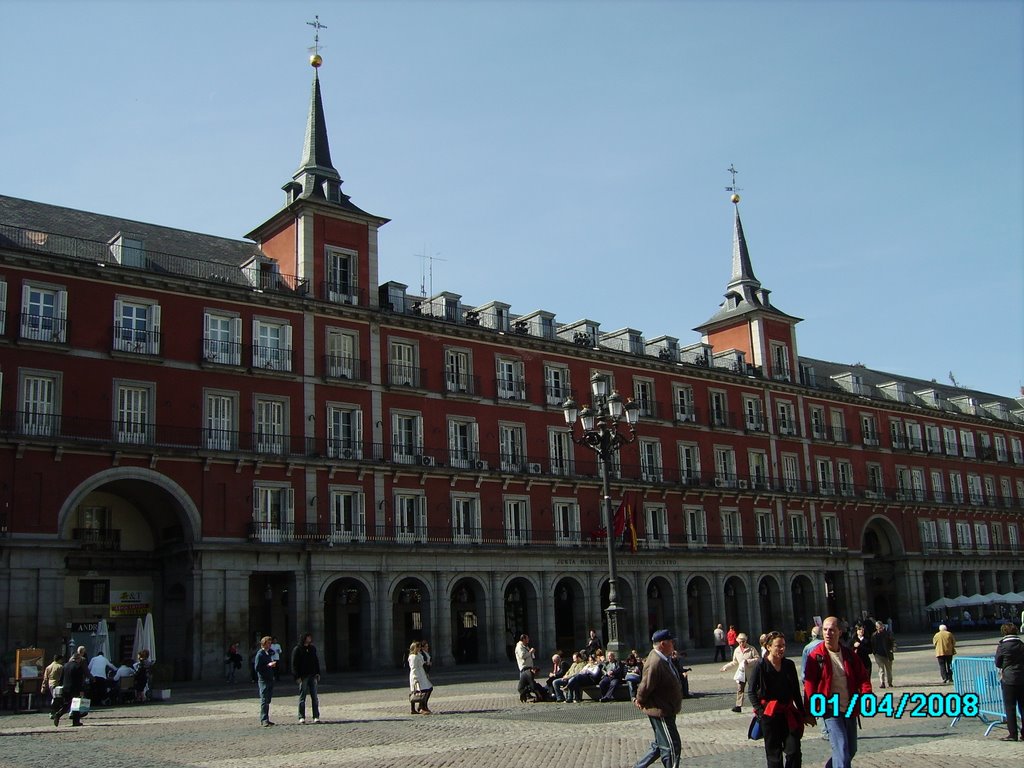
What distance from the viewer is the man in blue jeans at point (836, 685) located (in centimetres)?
1006

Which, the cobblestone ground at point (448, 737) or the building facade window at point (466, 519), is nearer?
the cobblestone ground at point (448, 737)

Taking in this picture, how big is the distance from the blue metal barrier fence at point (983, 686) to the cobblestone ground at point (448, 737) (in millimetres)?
250

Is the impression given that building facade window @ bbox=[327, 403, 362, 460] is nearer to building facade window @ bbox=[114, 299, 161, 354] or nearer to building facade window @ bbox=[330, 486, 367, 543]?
building facade window @ bbox=[330, 486, 367, 543]

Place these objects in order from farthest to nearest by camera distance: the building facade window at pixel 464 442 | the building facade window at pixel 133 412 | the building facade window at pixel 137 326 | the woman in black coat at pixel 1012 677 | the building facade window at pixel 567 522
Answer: the building facade window at pixel 567 522
the building facade window at pixel 464 442
the building facade window at pixel 137 326
the building facade window at pixel 133 412
the woman in black coat at pixel 1012 677

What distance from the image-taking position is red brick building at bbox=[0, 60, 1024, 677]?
37.0 metres

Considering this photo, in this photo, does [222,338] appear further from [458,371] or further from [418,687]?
[418,687]

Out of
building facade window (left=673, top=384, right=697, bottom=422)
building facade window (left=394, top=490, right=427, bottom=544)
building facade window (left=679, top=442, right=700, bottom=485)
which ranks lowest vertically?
building facade window (left=394, top=490, right=427, bottom=544)

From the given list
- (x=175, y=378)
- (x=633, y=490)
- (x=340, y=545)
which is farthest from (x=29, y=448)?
(x=633, y=490)

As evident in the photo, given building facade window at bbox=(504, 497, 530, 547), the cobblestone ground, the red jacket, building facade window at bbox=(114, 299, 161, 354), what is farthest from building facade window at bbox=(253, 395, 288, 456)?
the red jacket

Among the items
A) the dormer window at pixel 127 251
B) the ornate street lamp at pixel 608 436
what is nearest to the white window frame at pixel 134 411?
the dormer window at pixel 127 251

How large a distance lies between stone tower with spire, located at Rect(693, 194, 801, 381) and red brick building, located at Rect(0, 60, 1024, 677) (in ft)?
0.67

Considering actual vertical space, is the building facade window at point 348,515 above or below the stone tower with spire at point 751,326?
below

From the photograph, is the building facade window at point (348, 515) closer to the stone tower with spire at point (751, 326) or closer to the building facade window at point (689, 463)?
the building facade window at point (689, 463)

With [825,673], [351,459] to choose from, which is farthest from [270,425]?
[825,673]
